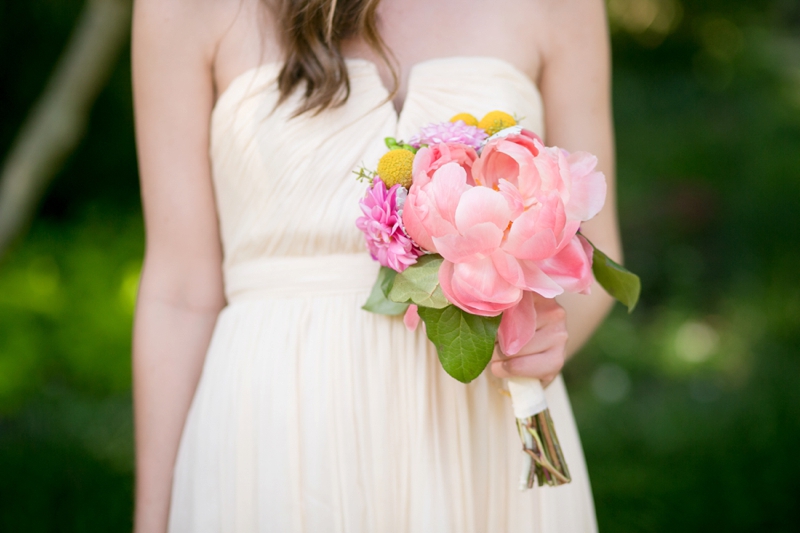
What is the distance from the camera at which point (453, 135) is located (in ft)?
3.68

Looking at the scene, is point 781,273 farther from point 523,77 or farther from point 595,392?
point 523,77

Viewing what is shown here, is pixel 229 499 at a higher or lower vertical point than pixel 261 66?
lower

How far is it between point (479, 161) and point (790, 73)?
562 centimetres

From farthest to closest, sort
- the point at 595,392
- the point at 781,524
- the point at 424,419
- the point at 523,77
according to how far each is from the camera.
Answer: the point at 595,392, the point at 781,524, the point at 523,77, the point at 424,419

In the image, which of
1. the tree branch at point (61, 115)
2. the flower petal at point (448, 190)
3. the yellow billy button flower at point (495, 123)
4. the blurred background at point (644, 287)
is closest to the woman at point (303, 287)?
the yellow billy button flower at point (495, 123)

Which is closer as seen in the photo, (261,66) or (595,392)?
(261,66)

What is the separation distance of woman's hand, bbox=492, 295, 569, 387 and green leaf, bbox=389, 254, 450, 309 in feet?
0.61

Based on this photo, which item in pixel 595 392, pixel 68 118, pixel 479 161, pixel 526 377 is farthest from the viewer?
A: pixel 595 392

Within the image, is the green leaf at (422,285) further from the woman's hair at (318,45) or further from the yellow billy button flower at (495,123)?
the woman's hair at (318,45)

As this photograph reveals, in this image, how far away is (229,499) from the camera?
4.46 ft

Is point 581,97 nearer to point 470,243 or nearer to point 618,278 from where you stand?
point 618,278

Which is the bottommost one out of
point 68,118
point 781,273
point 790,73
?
point 781,273

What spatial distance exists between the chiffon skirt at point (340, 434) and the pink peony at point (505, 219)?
1.14 feet

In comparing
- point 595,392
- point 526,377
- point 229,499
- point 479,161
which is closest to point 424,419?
point 526,377
